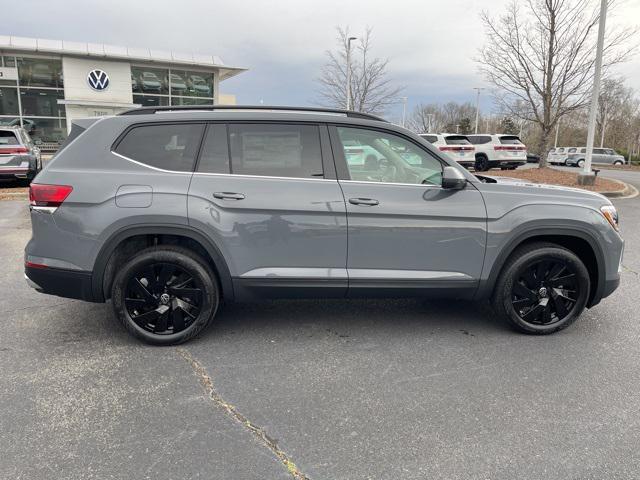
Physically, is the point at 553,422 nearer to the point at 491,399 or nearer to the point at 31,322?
the point at 491,399

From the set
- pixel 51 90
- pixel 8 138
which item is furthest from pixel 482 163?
pixel 51 90

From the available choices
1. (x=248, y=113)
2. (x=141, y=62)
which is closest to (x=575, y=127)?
(x=141, y=62)

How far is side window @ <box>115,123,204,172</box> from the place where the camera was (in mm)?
3602

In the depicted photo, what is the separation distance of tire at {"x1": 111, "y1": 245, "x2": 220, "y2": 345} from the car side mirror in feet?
6.19

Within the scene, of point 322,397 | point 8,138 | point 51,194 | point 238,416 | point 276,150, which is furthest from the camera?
point 8,138

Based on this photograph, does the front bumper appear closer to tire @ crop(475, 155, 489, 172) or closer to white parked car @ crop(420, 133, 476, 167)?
white parked car @ crop(420, 133, 476, 167)

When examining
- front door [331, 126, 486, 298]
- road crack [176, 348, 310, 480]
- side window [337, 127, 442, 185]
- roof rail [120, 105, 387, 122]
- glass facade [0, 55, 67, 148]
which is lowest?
road crack [176, 348, 310, 480]

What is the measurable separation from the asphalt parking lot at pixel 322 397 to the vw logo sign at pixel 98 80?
24212 millimetres

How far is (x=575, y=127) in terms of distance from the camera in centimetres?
6500

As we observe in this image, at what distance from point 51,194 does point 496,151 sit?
20.6 meters

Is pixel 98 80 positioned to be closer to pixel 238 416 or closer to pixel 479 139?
pixel 479 139

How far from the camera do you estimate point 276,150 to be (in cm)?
368

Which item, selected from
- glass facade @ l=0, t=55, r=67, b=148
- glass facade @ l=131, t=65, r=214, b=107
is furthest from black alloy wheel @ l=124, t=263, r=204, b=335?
glass facade @ l=0, t=55, r=67, b=148

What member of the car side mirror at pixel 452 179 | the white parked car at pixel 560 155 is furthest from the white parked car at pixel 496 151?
the white parked car at pixel 560 155
